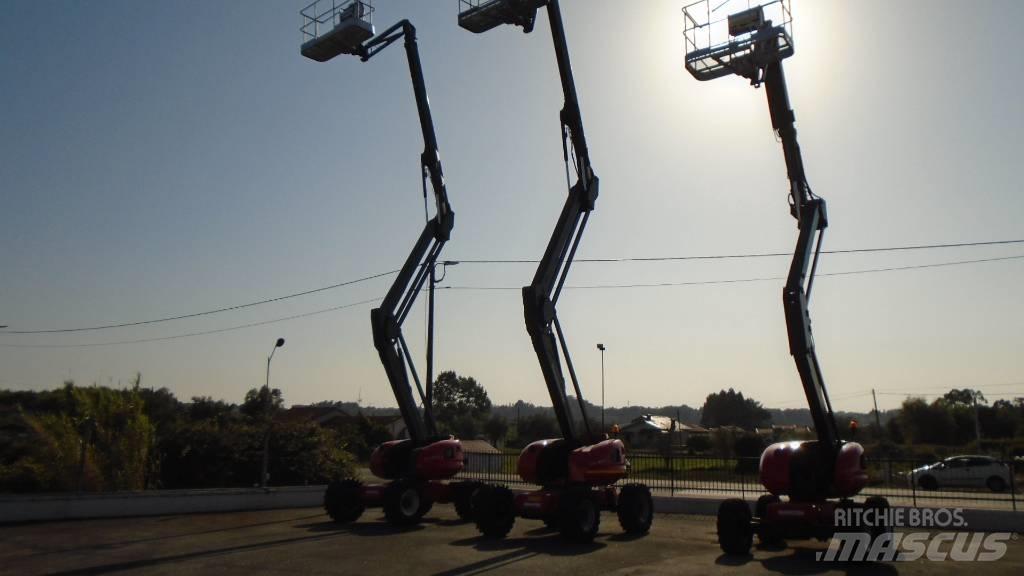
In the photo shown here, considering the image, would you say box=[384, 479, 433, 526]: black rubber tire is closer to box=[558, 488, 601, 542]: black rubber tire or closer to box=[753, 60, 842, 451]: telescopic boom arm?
box=[558, 488, 601, 542]: black rubber tire

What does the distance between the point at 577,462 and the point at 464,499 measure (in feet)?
14.0

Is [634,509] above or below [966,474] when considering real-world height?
above

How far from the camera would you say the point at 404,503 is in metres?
18.0

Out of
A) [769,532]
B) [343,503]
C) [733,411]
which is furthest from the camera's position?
[733,411]

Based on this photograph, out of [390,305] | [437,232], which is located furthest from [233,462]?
[437,232]

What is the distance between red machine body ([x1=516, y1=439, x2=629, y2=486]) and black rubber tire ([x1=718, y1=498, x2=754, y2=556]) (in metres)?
3.26

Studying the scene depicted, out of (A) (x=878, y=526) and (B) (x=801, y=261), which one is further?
(B) (x=801, y=261)

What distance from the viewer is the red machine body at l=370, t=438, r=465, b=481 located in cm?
1886

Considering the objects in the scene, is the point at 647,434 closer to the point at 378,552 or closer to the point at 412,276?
the point at 412,276

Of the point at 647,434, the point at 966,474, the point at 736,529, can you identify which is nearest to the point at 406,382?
the point at 736,529

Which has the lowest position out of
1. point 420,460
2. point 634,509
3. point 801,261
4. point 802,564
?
point 802,564

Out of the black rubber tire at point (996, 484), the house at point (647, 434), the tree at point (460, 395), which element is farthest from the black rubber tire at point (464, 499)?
the tree at point (460, 395)

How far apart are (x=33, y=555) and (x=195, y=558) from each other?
9.65 ft

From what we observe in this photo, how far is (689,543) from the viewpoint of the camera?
15.3 m
